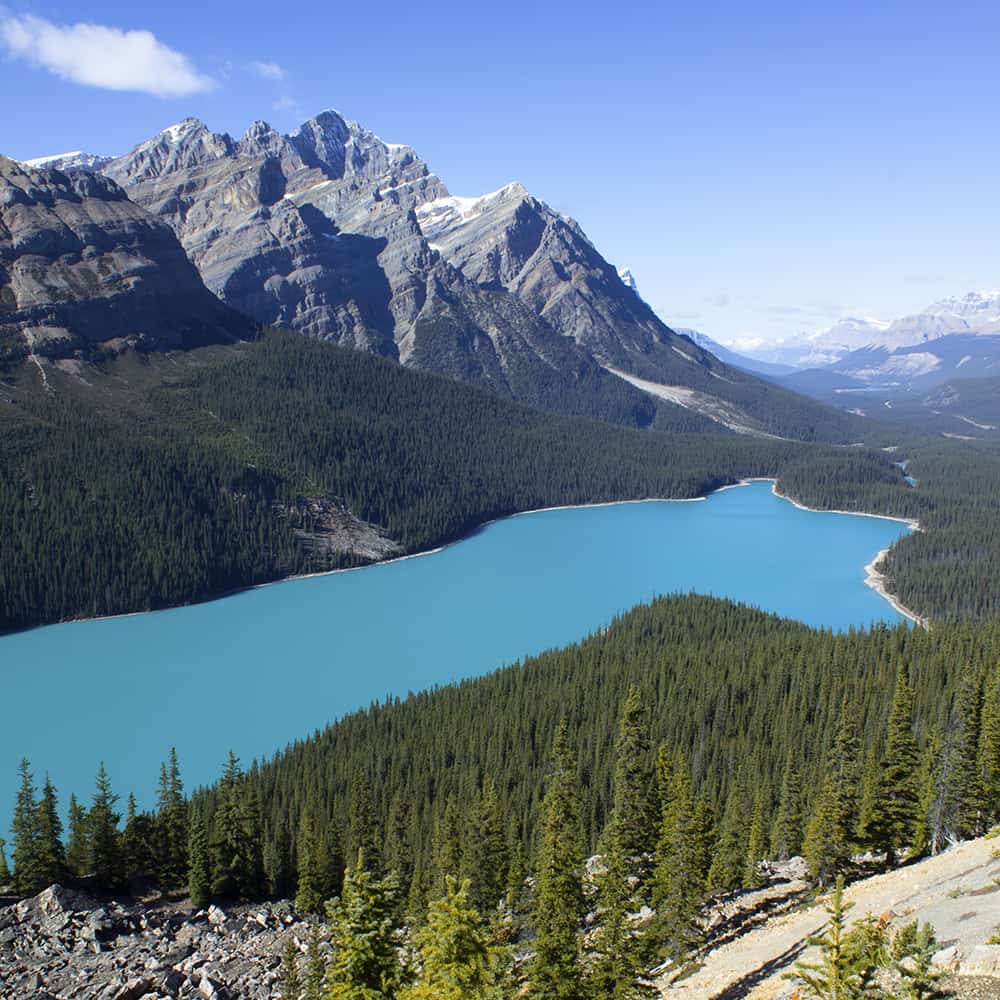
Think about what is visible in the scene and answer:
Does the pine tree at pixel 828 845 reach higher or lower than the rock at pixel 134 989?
higher

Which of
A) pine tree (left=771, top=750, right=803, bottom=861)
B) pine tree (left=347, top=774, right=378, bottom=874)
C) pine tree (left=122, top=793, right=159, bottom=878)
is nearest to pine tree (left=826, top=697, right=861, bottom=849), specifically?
pine tree (left=771, top=750, right=803, bottom=861)

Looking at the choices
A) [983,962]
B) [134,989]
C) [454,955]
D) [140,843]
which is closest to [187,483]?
[140,843]

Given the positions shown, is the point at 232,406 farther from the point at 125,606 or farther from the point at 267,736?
the point at 267,736

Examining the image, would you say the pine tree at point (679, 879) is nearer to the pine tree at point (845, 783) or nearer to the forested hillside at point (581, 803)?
the forested hillside at point (581, 803)

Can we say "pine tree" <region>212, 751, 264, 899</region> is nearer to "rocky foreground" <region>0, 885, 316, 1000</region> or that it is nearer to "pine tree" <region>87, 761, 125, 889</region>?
"rocky foreground" <region>0, 885, 316, 1000</region>

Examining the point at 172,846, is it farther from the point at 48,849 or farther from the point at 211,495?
the point at 211,495

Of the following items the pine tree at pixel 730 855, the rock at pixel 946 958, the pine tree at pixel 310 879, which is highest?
the rock at pixel 946 958

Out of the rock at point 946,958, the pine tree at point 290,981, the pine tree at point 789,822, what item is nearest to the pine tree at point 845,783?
the pine tree at point 789,822

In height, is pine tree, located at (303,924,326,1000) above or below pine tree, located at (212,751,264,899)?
above
